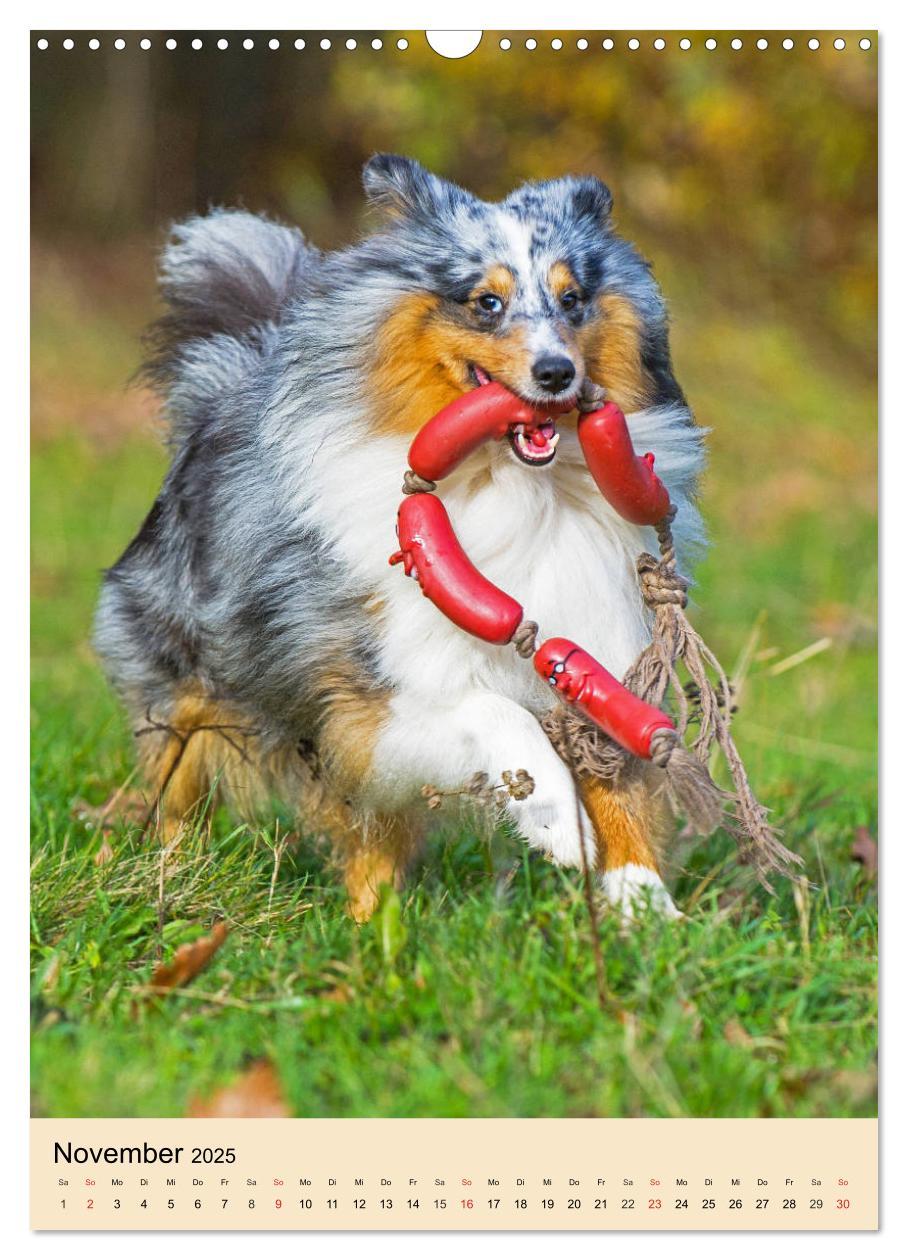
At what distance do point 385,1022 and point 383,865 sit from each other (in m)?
0.95

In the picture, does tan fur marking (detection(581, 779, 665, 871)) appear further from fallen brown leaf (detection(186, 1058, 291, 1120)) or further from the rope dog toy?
fallen brown leaf (detection(186, 1058, 291, 1120))

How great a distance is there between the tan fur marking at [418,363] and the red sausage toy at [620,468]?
0.34 m

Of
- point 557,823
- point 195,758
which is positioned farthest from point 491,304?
point 195,758

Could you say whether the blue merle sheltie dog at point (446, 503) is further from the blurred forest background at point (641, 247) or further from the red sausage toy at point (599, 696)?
the blurred forest background at point (641, 247)

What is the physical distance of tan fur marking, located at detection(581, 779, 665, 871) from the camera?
3.65 metres

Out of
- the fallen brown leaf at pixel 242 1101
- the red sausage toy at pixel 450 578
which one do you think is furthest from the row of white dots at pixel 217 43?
the fallen brown leaf at pixel 242 1101

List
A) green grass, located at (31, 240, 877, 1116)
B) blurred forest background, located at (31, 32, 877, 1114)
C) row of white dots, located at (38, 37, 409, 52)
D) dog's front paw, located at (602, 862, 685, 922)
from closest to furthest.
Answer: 1. green grass, located at (31, 240, 877, 1116)
2. dog's front paw, located at (602, 862, 685, 922)
3. row of white dots, located at (38, 37, 409, 52)
4. blurred forest background, located at (31, 32, 877, 1114)

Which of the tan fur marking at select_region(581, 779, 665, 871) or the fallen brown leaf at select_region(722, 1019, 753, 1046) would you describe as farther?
the tan fur marking at select_region(581, 779, 665, 871)

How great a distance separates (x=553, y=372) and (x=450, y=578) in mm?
515

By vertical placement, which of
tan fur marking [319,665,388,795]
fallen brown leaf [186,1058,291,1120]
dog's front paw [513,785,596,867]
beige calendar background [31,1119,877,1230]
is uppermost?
tan fur marking [319,665,388,795]

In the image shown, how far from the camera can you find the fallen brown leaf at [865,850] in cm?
443

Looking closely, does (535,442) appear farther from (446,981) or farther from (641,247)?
(446,981)

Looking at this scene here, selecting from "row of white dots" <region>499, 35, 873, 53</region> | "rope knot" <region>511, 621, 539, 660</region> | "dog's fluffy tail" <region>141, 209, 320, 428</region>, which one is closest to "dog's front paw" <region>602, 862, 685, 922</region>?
"rope knot" <region>511, 621, 539, 660</region>
